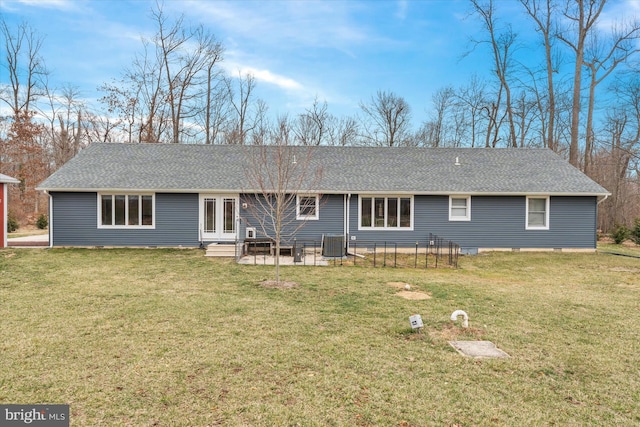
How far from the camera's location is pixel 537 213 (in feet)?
49.8

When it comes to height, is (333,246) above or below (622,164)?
below

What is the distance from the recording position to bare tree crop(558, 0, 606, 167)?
21.0 m

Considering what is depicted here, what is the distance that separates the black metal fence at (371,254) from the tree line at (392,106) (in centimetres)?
834

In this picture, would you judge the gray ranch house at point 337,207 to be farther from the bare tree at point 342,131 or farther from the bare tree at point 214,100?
the bare tree at point 342,131

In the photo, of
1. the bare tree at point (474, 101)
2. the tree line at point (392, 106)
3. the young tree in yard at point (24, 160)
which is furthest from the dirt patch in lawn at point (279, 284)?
the bare tree at point (474, 101)

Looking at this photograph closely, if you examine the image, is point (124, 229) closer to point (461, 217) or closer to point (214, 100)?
point (461, 217)

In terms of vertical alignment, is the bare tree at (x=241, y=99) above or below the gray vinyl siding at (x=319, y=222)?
above

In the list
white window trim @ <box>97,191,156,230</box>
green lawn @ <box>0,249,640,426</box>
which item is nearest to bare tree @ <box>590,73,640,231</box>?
green lawn @ <box>0,249,640,426</box>

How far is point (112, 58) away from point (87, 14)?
727cm

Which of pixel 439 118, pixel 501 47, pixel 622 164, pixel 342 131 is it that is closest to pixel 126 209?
pixel 342 131

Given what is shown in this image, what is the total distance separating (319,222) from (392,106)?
18.6 meters

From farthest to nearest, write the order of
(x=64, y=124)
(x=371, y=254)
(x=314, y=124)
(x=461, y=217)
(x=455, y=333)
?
(x=64, y=124)
(x=314, y=124)
(x=461, y=217)
(x=371, y=254)
(x=455, y=333)

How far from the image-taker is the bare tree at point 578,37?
20984 mm

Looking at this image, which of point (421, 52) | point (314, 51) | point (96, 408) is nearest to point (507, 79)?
point (421, 52)
